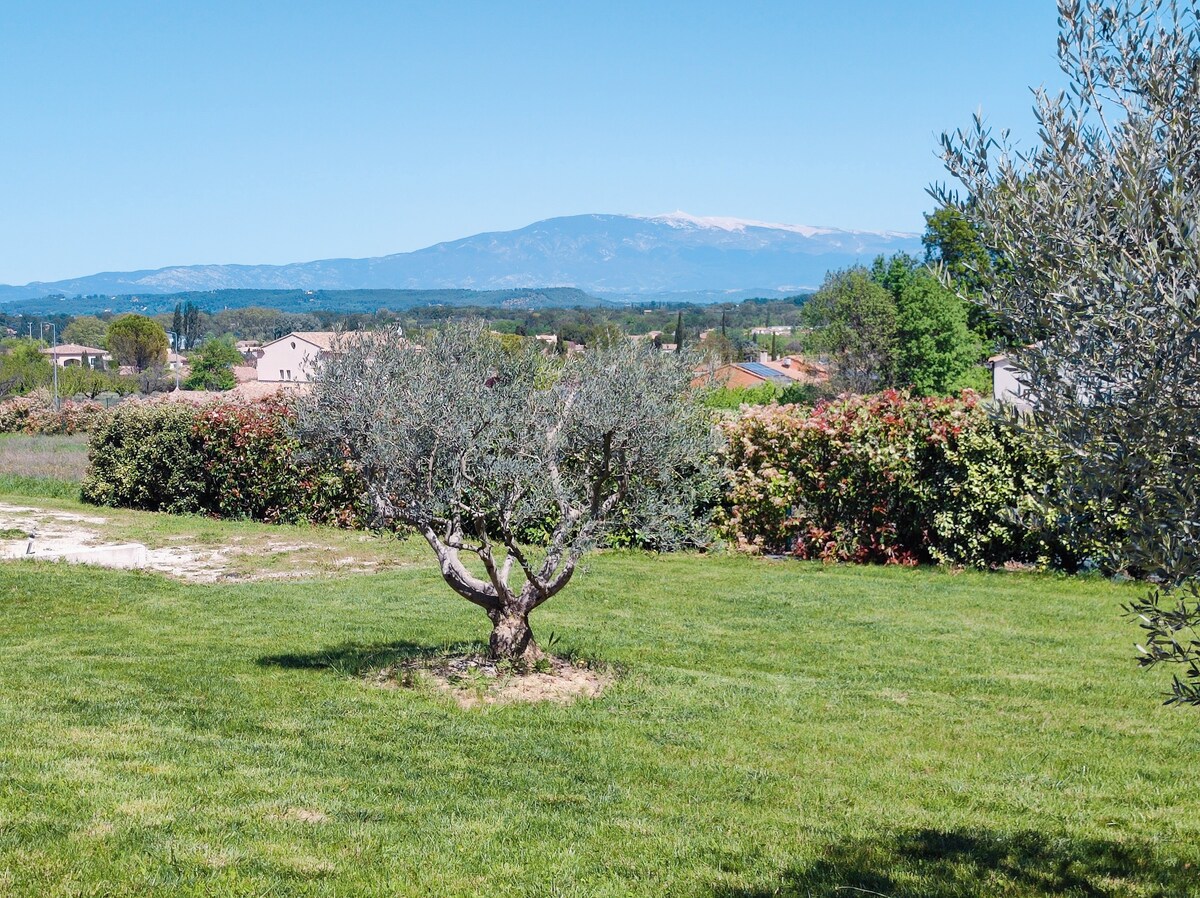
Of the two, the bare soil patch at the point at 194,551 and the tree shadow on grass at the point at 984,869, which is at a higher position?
the tree shadow on grass at the point at 984,869

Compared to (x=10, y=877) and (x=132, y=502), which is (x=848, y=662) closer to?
(x=10, y=877)

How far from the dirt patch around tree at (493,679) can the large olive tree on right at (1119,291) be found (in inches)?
198

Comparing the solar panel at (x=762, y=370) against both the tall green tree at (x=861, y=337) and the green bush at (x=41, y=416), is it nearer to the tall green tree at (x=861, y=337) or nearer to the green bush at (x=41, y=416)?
the tall green tree at (x=861, y=337)

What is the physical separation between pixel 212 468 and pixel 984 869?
18.1 m

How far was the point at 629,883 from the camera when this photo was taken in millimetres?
4883

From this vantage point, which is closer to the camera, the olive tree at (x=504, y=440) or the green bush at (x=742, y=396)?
the olive tree at (x=504, y=440)

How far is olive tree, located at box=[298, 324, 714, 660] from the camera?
7.98 meters

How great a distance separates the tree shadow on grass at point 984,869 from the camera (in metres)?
4.81

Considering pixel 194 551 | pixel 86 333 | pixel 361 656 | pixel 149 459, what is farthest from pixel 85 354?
pixel 361 656

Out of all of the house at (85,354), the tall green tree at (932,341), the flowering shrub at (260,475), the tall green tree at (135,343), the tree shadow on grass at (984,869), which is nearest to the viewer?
the tree shadow on grass at (984,869)

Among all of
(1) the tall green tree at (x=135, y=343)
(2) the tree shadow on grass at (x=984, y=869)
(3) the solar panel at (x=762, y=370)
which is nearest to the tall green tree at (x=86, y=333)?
(1) the tall green tree at (x=135, y=343)

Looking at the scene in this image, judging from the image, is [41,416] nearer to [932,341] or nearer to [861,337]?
[932,341]

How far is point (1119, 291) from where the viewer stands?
11.2 feet

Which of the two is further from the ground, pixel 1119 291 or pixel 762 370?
pixel 1119 291
